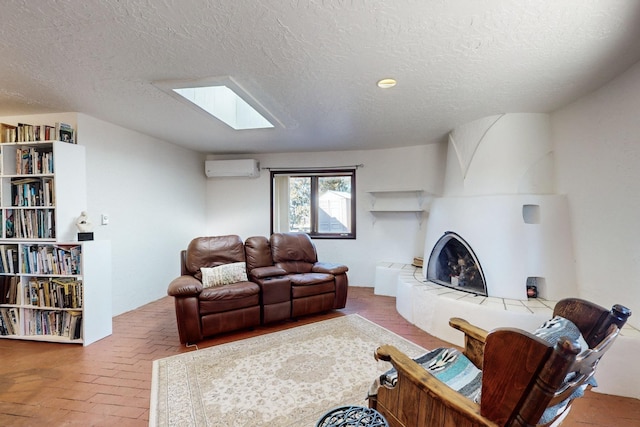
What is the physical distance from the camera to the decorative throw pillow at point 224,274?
3.01m

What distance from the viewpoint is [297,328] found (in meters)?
3.03

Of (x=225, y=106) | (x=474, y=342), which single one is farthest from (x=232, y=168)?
(x=474, y=342)

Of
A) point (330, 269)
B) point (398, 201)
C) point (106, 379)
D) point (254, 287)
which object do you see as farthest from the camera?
point (398, 201)

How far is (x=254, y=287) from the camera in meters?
3.02

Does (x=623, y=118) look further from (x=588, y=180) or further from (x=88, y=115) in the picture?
(x=88, y=115)

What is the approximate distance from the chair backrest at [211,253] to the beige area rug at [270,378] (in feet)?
3.31

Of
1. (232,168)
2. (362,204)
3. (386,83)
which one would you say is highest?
(386,83)

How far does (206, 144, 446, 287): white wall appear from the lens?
4375 millimetres

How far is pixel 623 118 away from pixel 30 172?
513 centimetres

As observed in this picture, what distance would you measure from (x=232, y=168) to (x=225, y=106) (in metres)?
1.80

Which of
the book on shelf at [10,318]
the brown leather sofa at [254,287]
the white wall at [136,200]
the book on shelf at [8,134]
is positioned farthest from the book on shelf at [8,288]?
the brown leather sofa at [254,287]

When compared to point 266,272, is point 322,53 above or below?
above

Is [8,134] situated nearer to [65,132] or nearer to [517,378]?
[65,132]

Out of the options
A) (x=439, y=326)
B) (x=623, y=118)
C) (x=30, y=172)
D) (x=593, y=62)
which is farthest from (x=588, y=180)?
(x=30, y=172)
